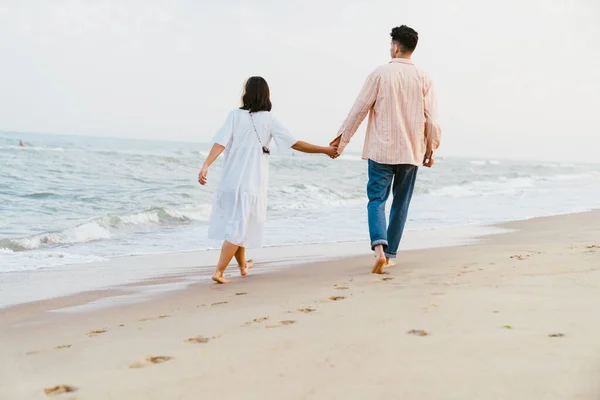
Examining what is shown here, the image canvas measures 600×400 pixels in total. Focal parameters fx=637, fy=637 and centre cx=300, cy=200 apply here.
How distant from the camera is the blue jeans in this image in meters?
5.11

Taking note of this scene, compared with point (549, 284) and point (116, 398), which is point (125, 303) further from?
point (549, 284)

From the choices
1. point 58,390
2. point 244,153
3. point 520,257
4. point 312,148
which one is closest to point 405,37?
point 312,148

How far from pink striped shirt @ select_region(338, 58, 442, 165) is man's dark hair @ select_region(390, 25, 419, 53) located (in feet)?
0.35

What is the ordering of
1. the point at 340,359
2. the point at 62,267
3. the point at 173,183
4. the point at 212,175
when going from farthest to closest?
the point at 212,175 → the point at 173,183 → the point at 62,267 → the point at 340,359

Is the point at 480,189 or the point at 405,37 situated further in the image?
the point at 480,189

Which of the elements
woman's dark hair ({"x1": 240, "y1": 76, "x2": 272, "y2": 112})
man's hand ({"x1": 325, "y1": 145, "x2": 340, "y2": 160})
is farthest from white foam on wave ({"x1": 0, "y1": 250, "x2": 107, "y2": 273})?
man's hand ({"x1": 325, "y1": 145, "x2": 340, "y2": 160})

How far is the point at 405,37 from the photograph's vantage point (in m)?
5.12

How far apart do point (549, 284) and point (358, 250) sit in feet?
12.9

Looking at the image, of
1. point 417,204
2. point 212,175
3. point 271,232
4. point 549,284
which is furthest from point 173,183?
point 549,284

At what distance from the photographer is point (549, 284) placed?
3.90 m

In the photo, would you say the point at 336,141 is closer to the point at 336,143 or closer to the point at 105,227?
the point at 336,143

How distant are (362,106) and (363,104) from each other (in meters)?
0.02

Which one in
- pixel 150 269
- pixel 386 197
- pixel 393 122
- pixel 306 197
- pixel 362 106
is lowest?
pixel 150 269

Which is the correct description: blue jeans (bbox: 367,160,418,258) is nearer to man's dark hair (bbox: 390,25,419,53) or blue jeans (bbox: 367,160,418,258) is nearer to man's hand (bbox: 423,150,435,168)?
man's hand (bbox: 423,150,435,168)
